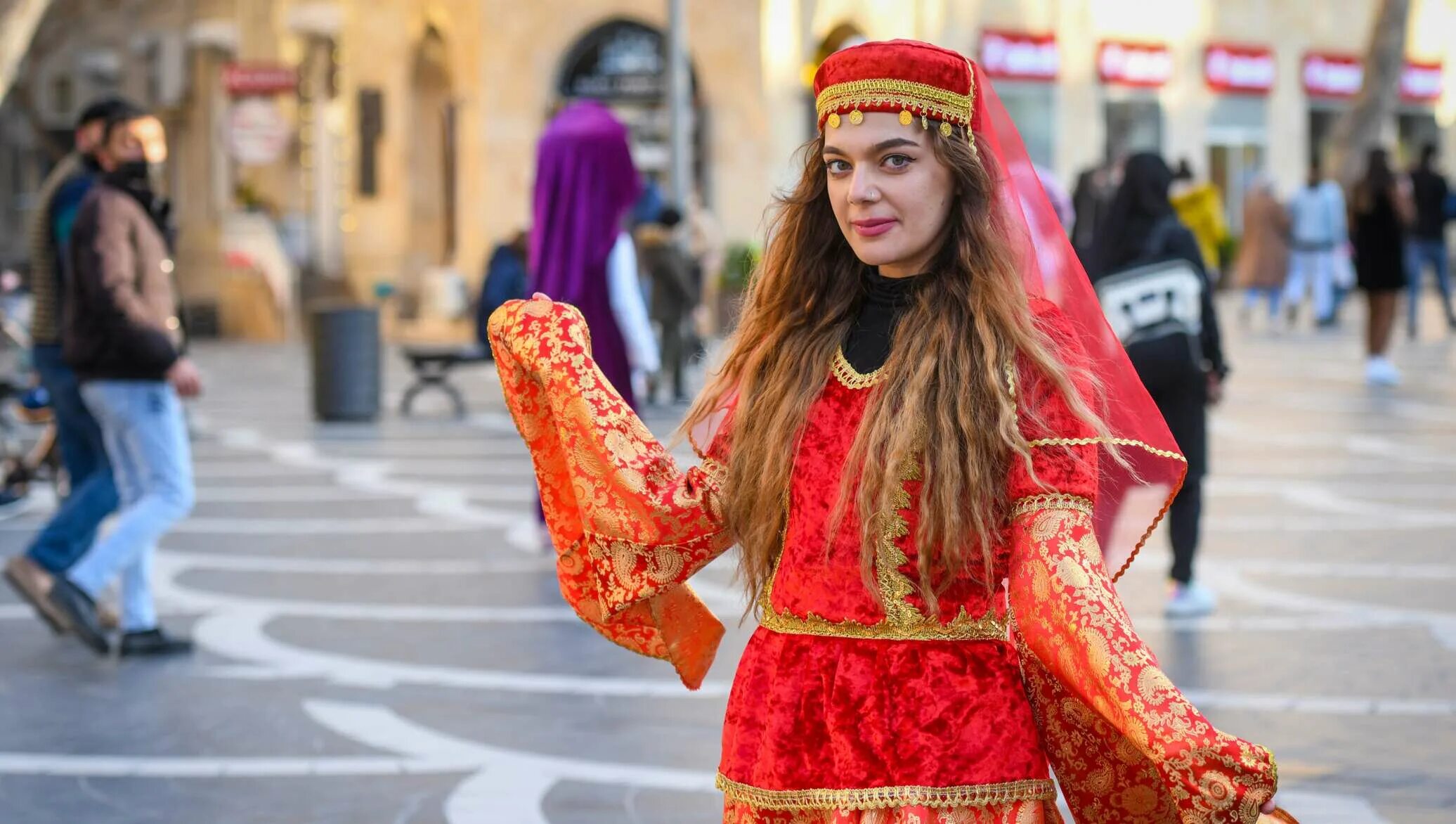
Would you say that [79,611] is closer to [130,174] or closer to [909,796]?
[130,174]

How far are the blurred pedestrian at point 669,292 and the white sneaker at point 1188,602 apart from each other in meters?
9.61

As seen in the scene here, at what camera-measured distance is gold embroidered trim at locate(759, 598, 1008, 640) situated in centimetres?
300

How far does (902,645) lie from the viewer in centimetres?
300

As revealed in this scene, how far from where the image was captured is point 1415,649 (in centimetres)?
755

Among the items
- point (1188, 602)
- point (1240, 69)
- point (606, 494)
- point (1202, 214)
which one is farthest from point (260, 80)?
point (606, 494)

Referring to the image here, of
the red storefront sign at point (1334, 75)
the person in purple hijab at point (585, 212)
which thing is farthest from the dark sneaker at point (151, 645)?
the red storefront sign at point (1334, 75)

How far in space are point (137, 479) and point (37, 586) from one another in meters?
0.58

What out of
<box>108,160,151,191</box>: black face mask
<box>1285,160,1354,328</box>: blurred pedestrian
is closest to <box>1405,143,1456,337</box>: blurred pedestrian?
<box>1285,160,1354,328</box>: blurred pedestrian

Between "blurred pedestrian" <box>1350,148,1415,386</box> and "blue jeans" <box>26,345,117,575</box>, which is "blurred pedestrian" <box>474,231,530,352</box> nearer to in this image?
"blue jeans" <box>26,345,117,575</box>

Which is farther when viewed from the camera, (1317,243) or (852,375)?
(1317,243)

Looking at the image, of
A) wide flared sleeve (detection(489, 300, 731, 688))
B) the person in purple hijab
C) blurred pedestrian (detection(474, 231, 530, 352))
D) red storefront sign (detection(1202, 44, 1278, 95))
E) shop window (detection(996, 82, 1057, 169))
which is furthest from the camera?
red storefront sign (detection(1202, 44, 1278, 95))

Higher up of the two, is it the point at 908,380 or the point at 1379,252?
the point at 908,380

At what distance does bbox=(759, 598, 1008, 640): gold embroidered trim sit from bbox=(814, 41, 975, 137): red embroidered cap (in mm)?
737

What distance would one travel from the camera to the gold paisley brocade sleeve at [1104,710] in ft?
8.63
